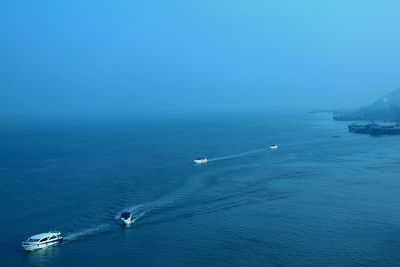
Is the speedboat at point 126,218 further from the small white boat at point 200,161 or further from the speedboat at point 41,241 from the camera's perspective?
the small white boat at point 200,161

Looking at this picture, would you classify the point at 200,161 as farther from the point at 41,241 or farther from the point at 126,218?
the point at 41,241

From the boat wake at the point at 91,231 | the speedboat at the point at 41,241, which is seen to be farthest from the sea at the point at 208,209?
the speedboat at the point at 41,241

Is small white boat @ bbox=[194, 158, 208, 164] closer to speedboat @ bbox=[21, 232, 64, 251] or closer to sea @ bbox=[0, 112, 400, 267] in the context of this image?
sea @ bbox=[0, 112, 400, 267]

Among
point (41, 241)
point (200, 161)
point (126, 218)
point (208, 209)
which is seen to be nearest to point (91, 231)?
point (126, 218)

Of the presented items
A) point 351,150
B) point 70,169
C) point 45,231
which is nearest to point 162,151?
point 70,169

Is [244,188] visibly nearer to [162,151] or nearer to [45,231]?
[45,231]

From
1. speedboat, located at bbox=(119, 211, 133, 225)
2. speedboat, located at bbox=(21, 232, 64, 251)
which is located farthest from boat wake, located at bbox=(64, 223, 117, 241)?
speedboat, located at bbox=(21, 232, 64, 251)
